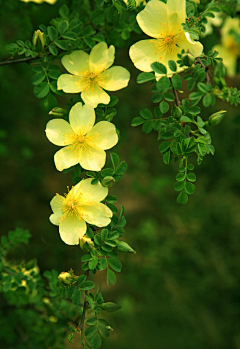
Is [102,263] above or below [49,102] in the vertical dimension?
below

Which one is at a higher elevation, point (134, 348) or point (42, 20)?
point (42, 20)

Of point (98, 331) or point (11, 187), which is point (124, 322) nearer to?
point (11, 187)

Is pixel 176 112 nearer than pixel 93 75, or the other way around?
pixel 176 112

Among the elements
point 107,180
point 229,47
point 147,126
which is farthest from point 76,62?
point 229,47

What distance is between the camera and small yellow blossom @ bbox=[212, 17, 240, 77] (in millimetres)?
1432

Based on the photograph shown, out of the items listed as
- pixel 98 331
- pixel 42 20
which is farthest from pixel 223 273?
pixel 42 20

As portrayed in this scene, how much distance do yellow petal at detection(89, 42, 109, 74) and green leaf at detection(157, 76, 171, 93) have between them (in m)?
0.22

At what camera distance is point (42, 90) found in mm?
885

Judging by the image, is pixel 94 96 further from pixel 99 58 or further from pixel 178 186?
pixel 178 186

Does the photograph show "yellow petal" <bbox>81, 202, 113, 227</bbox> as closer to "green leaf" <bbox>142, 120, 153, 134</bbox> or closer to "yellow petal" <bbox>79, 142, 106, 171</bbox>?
"yellow petal" <bbox>79, 142, 106, 171</bbox>

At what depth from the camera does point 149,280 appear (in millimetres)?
2576

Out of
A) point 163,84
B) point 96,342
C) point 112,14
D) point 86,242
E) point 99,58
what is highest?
point 112,14

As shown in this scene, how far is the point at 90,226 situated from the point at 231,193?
2116 millimetres

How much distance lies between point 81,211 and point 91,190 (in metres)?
0.07
